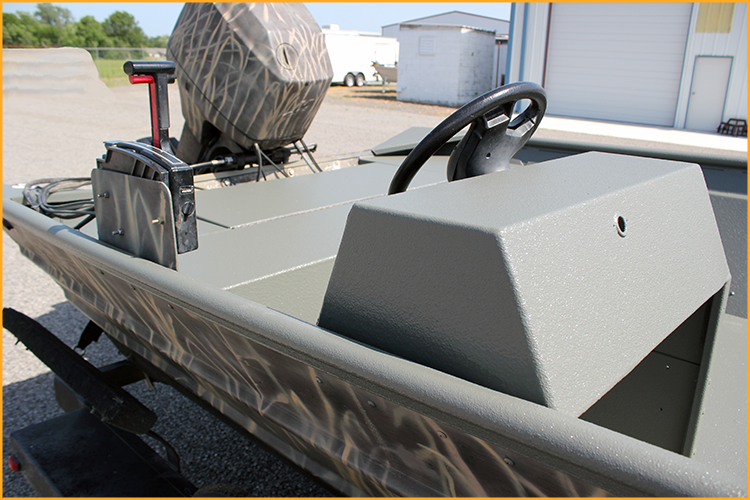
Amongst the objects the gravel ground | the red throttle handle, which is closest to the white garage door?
the gravel ground

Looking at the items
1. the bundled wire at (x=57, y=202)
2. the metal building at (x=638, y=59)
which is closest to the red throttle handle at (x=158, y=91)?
the bundled wire at (x=57, y=202)

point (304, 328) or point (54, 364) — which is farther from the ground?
point (304, 328)

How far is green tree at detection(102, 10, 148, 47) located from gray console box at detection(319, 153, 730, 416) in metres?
37.4

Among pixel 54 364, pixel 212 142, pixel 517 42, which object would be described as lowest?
pixel 54 364

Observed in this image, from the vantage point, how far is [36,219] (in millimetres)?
2117

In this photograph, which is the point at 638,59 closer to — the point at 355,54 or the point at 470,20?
the point at 355,54

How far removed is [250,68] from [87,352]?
73.8 inches

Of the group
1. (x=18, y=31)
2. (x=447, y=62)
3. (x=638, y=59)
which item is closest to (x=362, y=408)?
(x=638, y=59)

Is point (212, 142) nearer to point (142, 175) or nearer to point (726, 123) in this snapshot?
point (142, 175)

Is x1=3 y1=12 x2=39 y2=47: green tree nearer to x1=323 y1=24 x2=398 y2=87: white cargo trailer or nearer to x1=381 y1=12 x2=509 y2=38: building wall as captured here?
x1=323 y1=24 x2=398 y2=87: white cargo trailer

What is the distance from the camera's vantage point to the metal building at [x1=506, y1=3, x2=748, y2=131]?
40.8 ft

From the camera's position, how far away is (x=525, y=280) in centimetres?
102

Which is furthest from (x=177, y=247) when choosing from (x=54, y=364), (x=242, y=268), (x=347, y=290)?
(x=54, y=364)

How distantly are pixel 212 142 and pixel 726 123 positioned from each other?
12.6m
